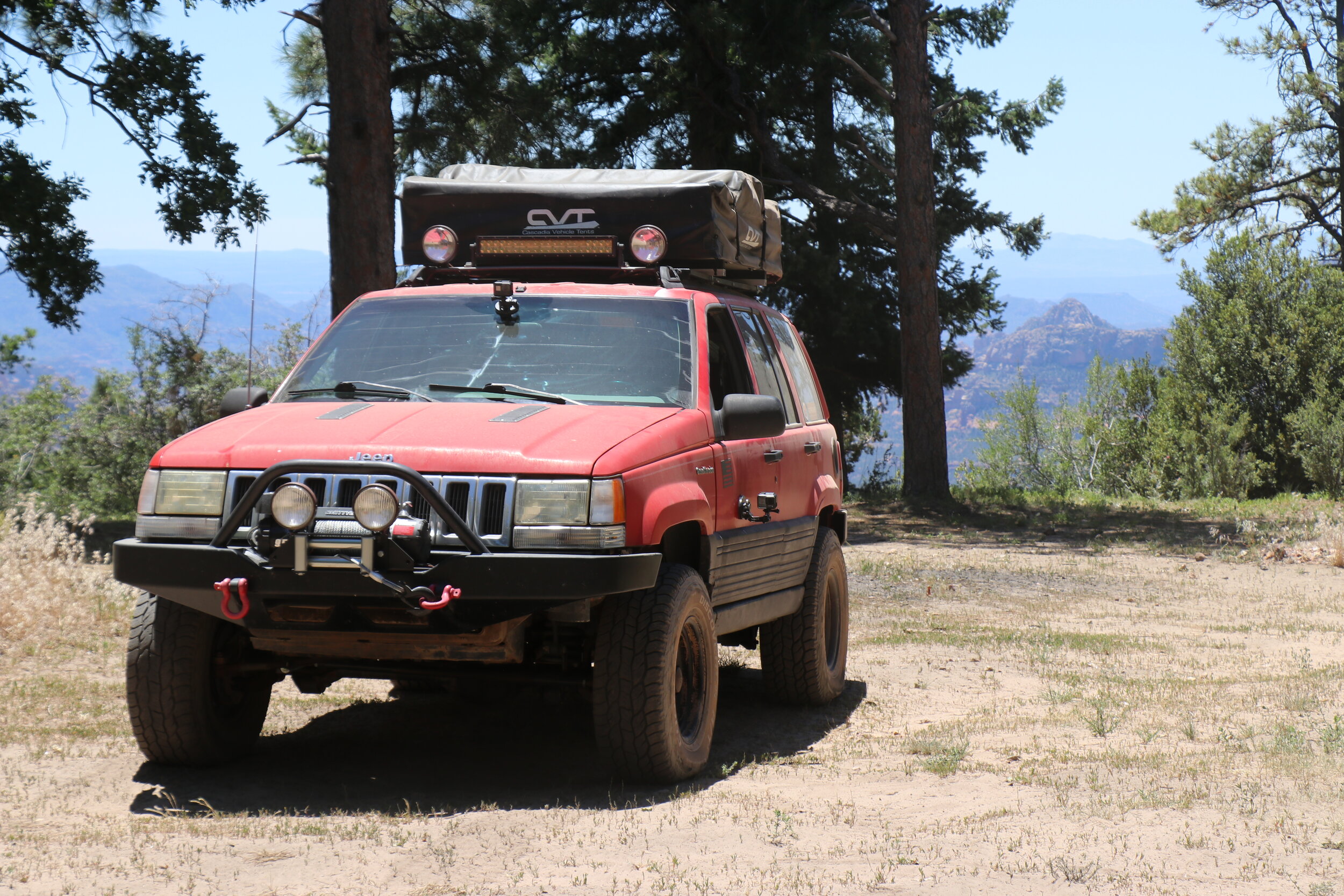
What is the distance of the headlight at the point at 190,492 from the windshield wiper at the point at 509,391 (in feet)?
3.44

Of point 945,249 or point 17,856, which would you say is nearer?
point 17,856

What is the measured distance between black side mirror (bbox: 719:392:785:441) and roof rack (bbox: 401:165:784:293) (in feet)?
2.98

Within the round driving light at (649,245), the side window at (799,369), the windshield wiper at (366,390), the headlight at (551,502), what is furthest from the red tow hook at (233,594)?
the side window at (799,369)

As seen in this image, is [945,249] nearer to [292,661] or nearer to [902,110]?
[902,110]

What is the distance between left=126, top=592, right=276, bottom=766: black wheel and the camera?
526 cm

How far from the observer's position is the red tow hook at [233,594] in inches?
186

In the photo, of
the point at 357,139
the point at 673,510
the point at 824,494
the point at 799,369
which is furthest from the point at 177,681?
the point at 357,139

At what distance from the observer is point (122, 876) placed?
159 inches

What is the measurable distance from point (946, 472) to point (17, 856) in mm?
17989

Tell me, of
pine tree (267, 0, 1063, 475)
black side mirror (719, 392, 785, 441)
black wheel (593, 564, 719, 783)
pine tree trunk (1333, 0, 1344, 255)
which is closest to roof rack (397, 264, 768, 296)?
black side mirror (719, 392, 785, 441)

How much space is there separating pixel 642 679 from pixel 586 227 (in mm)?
2731

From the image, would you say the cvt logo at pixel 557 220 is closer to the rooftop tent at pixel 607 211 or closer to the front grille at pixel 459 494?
the rooftop tent at pixel 607 211

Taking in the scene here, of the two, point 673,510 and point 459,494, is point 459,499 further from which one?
point 673,510

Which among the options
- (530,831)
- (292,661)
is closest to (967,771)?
(530,831)
